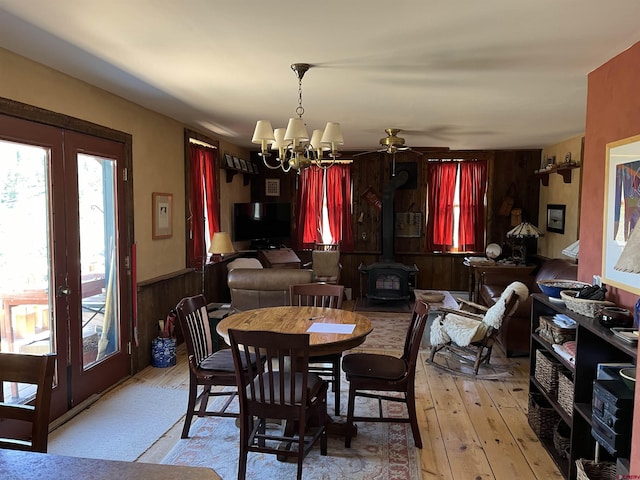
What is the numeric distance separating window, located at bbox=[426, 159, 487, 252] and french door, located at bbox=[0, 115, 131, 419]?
5.07 meters

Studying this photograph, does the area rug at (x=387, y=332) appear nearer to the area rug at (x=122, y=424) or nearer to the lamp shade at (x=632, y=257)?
the area rug at (x=122, y=424)

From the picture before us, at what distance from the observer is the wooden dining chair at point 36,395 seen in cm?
149

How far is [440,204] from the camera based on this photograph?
7566 millimetres

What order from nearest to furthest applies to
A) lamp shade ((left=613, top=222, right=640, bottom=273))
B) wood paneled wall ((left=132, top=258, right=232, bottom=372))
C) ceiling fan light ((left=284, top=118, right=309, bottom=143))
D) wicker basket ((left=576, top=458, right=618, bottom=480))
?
lamp shade ((left=613, top=222, right=640, bottom=273)), wicker basket ((left=576, top=458, right=618, bottom=480)), ceiling fan light ((left=284, top=118, right=309, bottom=143)), wood paneled wall ((left=132, top=258, right=232, bottom=372))

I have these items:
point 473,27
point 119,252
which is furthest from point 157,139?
point 473,27

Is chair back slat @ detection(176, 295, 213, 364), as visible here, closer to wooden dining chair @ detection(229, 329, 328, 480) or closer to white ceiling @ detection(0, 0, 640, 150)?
wooden dining chair @ detection(229, 329, 328, 480)

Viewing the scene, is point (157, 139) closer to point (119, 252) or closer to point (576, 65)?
point (119, 252)

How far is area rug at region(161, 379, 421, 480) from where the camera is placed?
261 centimetres

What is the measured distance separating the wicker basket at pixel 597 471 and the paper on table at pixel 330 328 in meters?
1.37

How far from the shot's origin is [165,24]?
7.64ft

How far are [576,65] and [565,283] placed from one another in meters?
1.39

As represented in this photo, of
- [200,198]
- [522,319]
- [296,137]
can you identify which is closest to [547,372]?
[522,319]

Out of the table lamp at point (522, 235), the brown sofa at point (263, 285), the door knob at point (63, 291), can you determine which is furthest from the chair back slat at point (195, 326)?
Answer: the table lamp at point (522, 235)

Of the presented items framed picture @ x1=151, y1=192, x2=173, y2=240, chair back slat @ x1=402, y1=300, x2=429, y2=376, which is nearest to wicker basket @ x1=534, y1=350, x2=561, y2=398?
chair back slat @ x1=402, y1=300, x2=429, y2=376
